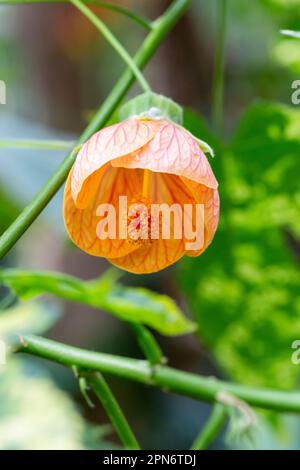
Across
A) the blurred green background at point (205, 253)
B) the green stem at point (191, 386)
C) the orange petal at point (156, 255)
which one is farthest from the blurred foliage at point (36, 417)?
the orange petal at point (156, 255)

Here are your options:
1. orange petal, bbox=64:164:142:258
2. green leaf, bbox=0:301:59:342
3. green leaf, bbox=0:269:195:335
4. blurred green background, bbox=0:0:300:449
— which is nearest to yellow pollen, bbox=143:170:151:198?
orange petal, bbox=64:164:142:258

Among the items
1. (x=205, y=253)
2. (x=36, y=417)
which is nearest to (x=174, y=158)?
(x=205, y=253)

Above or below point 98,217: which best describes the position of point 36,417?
below

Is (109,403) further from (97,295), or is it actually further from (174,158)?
(174,158)

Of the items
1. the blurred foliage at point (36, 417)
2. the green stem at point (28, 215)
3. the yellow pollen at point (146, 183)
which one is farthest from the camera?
the blurred foliage at point (36, 417)

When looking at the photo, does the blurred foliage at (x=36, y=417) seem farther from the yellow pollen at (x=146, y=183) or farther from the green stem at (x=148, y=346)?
the yellow pollen at (x=146, y=183)

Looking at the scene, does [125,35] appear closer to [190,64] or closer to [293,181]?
[190,64]

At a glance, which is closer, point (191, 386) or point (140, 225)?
point (140, 225)

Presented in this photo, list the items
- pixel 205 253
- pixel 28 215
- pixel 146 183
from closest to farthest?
pixel 28 215 → pixel 146 183 → pixel 205 253
